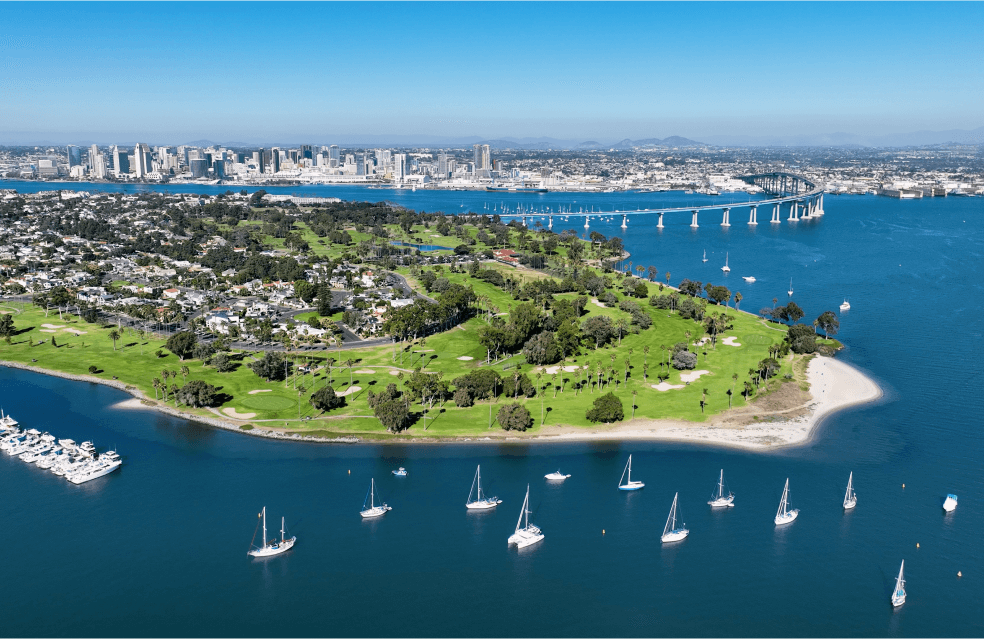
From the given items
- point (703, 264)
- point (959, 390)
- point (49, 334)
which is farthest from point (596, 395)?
point (703, 264)

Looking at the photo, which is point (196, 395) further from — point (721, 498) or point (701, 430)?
point (721, 498)

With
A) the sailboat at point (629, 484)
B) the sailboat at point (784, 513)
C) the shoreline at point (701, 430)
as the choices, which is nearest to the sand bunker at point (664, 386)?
the shoreline at point (701, 430)

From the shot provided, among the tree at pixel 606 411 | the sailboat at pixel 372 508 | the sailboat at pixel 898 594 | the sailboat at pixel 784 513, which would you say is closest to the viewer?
the sailboat at pixel 898 594

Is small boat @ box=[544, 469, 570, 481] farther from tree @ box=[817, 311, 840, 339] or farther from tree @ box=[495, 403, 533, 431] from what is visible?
tree @ box=[817, 311, 840, 339]

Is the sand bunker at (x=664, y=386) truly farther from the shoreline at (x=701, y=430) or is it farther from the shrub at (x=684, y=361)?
the shoreline at (x=701, y=430)

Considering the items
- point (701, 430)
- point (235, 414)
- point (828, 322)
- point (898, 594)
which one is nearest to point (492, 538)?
point (898, 594)

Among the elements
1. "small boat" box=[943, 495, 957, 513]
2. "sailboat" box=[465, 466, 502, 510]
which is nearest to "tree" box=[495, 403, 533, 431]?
"sailboat" box=[465, 466, 502, 510]
